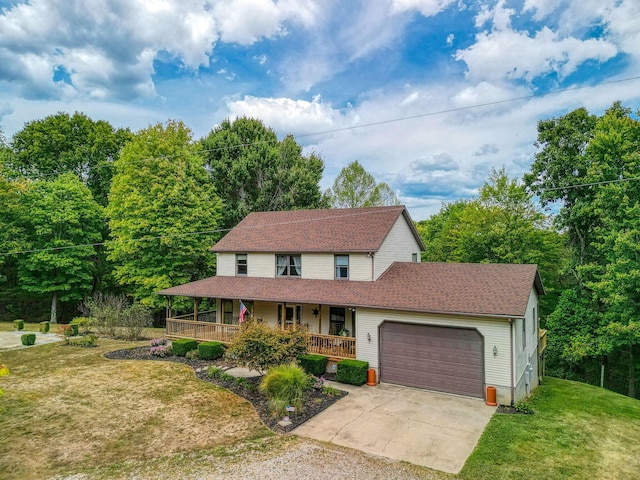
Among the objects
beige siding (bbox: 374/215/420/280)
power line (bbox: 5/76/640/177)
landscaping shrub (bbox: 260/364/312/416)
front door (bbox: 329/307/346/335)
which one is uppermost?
power line (bbox: 5/76/640/177)

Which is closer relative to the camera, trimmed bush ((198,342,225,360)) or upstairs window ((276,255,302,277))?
trimmed bush ((198,342,225,360))

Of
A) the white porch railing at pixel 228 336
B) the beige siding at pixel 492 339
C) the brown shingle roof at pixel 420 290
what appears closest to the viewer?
the beige siding at pixel 492 339

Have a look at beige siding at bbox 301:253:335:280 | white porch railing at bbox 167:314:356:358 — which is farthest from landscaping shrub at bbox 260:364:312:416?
beige siding at bbox 301:253:335:280

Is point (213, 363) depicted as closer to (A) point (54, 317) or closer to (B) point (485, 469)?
(B) point (485, 469)

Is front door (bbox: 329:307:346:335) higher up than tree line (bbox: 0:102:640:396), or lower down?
lower down

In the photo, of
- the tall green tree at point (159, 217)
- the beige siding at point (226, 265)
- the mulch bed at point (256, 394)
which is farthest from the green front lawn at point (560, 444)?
the tall green tree at point (159, 217)

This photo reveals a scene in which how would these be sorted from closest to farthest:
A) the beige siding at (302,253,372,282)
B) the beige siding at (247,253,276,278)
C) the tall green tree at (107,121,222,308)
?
the beige siding at (302,253,372,282) < the beige siding at (247,253,276,278) < the tall green tree at (107,121,222,308)

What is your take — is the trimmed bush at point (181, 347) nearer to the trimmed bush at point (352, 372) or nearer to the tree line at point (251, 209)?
the trimmed bush at point (352, 372)

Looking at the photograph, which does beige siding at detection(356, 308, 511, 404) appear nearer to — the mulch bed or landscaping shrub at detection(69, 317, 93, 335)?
the mulch bed
